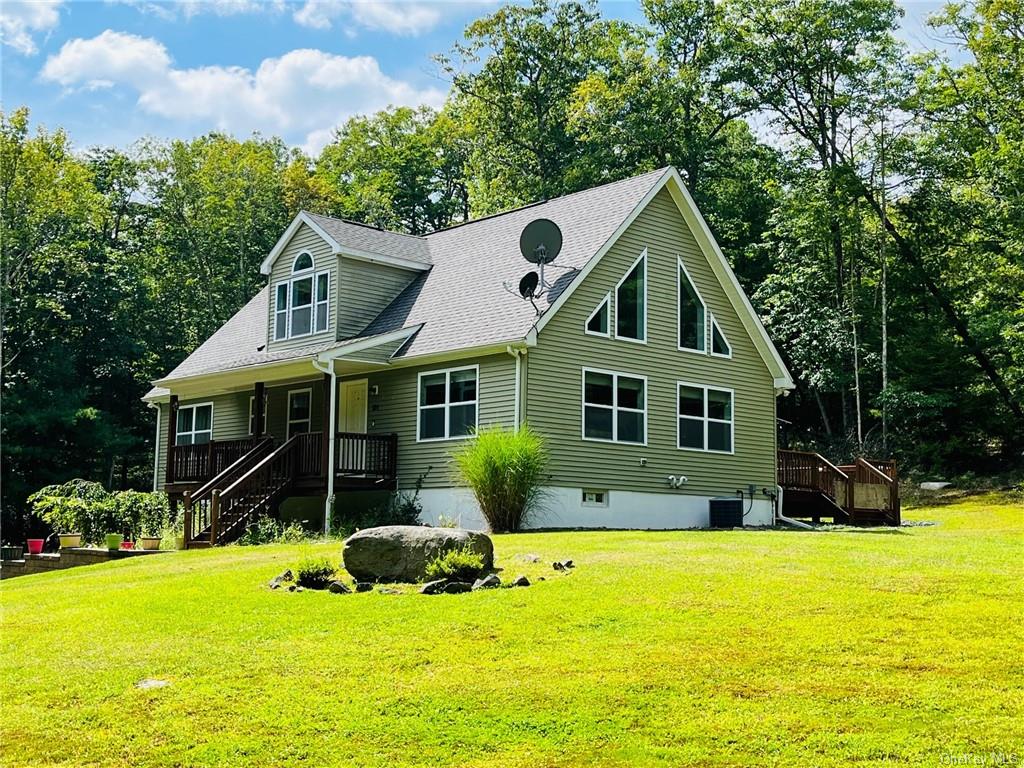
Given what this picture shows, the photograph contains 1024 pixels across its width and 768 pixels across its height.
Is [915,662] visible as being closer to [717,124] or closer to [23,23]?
[23,23]

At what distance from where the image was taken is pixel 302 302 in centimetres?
2520

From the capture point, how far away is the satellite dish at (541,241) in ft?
71.6

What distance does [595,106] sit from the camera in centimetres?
4081

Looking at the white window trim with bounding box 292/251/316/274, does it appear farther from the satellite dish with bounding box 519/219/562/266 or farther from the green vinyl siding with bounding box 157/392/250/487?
the satellite dish with bounding box 519/219/562/266

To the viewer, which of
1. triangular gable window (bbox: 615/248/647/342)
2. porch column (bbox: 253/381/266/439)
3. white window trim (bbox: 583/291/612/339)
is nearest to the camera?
white window trim (bbox: 583/291/612/339)

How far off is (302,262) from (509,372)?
697 centimetres

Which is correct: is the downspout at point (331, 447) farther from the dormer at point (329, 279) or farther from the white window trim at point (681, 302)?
the white window trim at point (681, 302)

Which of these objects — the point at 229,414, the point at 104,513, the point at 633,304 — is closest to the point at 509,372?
the point at 633,304

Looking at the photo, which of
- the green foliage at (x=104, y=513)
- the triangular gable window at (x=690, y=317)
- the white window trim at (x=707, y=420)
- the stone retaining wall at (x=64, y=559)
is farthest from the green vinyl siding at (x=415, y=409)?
the green foliage at (x=104, y=513)

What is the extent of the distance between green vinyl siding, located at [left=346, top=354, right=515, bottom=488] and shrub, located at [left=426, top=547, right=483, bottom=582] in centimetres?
853

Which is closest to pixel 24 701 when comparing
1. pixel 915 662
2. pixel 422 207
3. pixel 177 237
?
pixel 915 662

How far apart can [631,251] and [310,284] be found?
7.34m

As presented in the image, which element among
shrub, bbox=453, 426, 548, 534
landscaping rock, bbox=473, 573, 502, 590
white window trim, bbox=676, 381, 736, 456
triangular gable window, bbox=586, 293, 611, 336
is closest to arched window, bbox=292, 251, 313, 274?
triangular gable window, bbox=586, 293, 611, 336

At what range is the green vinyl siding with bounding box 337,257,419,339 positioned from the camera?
79.9 ft
